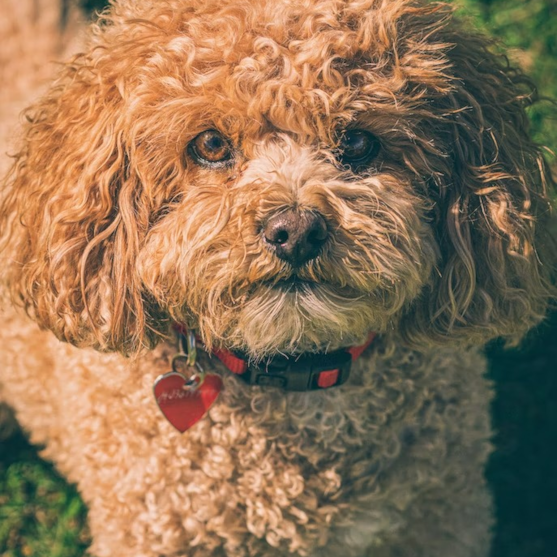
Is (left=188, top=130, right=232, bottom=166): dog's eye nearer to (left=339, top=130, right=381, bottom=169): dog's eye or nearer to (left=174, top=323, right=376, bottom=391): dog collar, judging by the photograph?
(left=339, top=130, right=381, bottom=169): dog's eye

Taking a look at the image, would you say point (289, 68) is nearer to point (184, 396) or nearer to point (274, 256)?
point (274, 256)

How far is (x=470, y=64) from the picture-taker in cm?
259

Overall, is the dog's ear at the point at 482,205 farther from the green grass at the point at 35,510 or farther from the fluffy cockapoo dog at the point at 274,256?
the green grass at the point at 35,510

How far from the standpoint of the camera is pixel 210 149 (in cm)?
240

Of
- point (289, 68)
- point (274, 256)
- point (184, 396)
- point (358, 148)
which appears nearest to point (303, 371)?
point (184, 396)

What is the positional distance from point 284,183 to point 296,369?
0.69m

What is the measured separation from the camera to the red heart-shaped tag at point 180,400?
2.72 metres

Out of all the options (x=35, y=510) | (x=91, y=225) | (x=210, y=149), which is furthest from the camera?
(x=35, y=510)

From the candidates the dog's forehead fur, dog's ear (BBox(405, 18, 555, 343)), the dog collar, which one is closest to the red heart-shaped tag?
the dog collar

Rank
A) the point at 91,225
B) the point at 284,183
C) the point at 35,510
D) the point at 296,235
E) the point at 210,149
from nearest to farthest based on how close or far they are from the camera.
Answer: the point at 296,235, the point at 284,183, the point at 210,149, the point at 91,225, the point at 35,510

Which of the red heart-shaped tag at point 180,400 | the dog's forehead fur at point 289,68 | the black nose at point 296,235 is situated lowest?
the red heart-shaped tag at point 180,400

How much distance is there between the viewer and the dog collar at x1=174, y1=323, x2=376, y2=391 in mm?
2688

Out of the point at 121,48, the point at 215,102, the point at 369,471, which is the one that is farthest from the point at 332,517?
the point at 121,48

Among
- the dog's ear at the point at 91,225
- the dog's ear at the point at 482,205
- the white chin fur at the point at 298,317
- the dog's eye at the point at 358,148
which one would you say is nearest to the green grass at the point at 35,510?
the dog's ear at the point at 91,225
